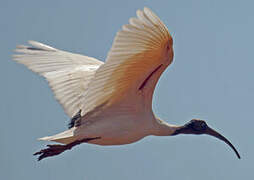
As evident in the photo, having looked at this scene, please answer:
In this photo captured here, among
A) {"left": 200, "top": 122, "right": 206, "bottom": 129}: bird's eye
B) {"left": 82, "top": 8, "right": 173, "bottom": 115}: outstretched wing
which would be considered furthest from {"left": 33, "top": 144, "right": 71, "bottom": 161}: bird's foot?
{"left": 200, "top": 122, "right": 206, "bottom": 129}: bird's eye

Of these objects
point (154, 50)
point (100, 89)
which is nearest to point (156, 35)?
point (154, 50)

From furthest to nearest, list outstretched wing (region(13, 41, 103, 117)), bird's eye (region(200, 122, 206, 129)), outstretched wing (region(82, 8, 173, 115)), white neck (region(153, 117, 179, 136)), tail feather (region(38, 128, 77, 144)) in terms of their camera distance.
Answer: bird's eye (region(200, 122, 206, 129)), outstretched wing (region(13, 41, 103, 117)), white neck (region(153, 117, 179, 136)), tail feather (region(38, 128, 77, 144)), outstretched wing (region(82, 8, 173, 115))

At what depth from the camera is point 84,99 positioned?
1213 cm

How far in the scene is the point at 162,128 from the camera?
12.9 m

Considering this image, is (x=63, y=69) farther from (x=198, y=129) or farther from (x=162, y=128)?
(x=198, y=129)

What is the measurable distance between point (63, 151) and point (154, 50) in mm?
2412

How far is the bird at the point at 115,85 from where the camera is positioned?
35.2 ft

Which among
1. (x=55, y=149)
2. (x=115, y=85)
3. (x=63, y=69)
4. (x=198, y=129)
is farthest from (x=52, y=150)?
(x=198, y=129)

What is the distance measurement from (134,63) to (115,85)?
27.9 inches

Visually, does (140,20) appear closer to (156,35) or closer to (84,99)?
(156,35)

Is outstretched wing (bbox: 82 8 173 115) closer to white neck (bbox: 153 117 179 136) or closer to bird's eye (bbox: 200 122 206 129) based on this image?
white neck (bbox: 153 117 179 136)

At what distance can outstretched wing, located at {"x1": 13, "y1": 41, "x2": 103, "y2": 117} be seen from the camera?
13266 millimetres

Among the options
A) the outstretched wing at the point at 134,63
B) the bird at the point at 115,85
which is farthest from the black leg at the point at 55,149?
the outstretched wing at the point at 134,63

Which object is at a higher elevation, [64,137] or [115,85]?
[115,85]
